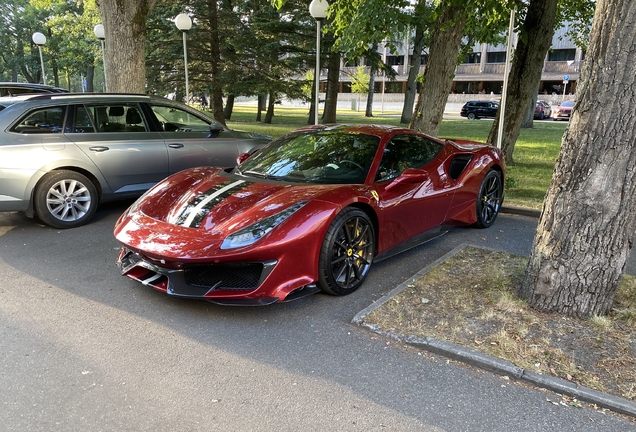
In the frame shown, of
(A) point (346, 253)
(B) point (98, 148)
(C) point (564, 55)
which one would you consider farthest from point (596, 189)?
(C) point (564, 55)

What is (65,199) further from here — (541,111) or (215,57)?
(541,111)

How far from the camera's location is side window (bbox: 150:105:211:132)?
22.6 ft

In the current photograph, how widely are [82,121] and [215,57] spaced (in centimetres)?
1463

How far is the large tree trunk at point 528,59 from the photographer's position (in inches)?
380

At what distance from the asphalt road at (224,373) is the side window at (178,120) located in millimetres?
3217

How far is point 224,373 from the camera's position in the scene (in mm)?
2980

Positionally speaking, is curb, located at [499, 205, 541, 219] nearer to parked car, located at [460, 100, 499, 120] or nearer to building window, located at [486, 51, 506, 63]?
parked car, located at [460, 100, 499, 120]

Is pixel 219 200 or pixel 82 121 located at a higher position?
pixel 82 121

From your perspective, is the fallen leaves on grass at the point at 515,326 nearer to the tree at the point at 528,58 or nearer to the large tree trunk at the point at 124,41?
the tree at the point at 528,58

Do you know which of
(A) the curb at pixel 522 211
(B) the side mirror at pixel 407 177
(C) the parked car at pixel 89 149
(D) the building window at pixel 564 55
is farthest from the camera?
(D) the building window at pixel 564 55

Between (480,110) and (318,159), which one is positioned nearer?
(318,159)

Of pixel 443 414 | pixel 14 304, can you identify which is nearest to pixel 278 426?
pixel 443 414

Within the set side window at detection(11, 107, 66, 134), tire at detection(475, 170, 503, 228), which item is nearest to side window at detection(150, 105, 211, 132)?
side window at detection(11, 107, 66, 134)

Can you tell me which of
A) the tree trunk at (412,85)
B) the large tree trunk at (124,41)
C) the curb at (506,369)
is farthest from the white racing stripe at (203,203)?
the tree trunk at (412,85)
